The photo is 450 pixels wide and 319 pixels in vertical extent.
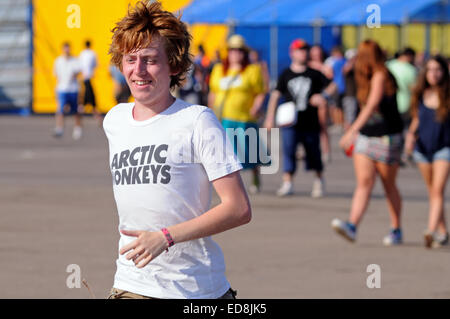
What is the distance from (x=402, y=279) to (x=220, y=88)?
19.5 ft

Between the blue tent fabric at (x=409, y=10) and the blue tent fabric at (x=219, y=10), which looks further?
the blue tent fabric at (x=219, y=10)

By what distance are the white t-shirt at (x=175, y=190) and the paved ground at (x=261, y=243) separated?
3.81 meters

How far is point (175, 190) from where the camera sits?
12.7 ft

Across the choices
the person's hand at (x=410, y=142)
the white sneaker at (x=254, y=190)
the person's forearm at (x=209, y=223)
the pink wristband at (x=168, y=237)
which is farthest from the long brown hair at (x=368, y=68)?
the pink wristband at (x=168, y=237)

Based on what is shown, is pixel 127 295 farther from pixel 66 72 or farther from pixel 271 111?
pixel 66 72

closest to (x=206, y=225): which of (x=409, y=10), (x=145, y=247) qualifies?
(x=145, y=247)

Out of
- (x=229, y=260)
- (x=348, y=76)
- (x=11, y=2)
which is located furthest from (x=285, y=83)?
(x=11, y=2)

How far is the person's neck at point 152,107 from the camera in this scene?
393 centimetres

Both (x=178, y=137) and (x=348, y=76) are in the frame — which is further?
Answer: (x=348, y=76)

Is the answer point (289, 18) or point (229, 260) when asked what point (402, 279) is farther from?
point (289, 18)

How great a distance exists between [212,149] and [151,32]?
0.46 metres

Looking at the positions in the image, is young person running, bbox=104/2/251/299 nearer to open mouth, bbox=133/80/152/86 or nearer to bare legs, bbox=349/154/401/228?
open mouth, bbox=133/80/152/86

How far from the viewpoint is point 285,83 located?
45.7ft

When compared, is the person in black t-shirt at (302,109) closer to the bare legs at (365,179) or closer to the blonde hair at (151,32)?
the bare legs at (365,179)
